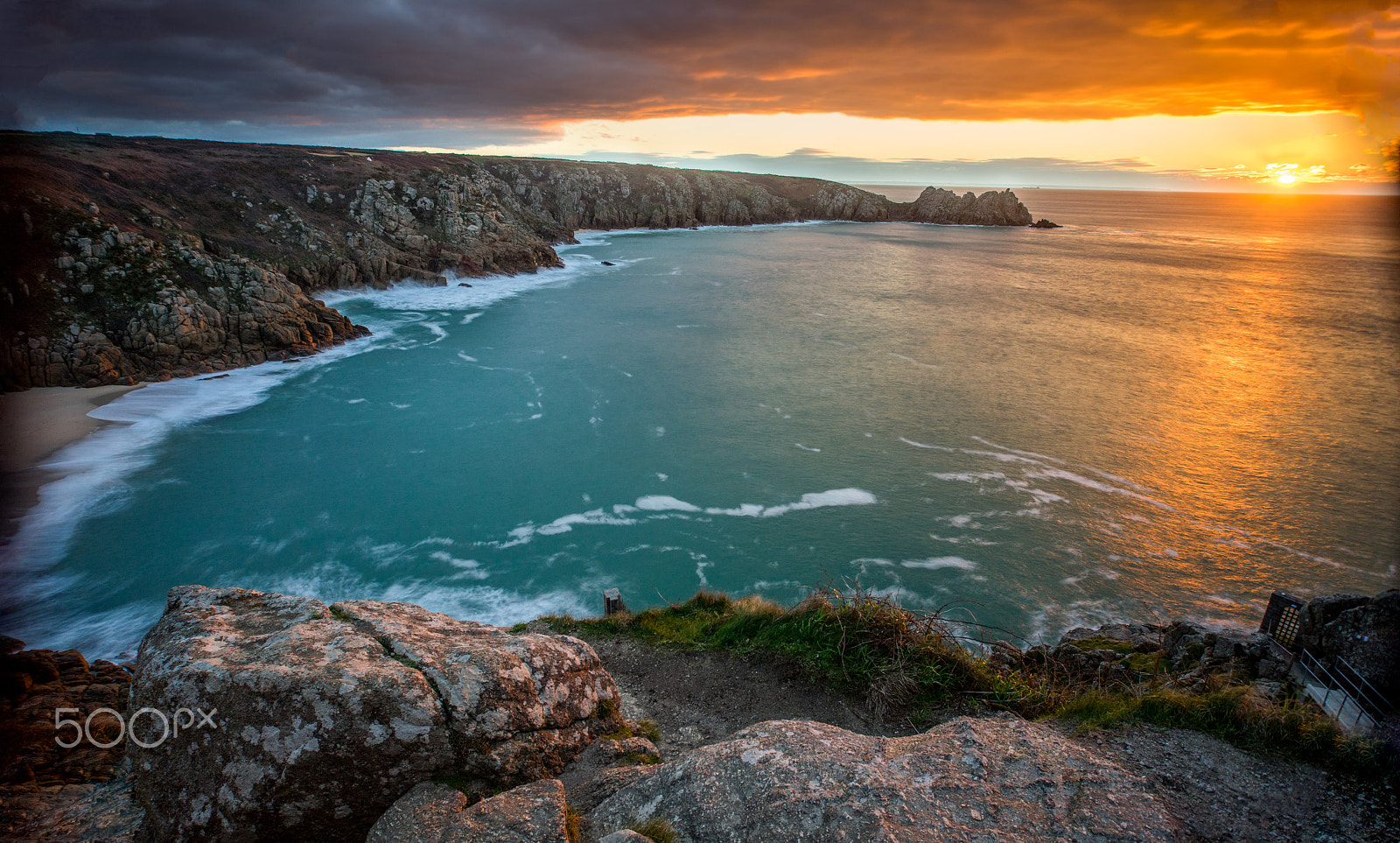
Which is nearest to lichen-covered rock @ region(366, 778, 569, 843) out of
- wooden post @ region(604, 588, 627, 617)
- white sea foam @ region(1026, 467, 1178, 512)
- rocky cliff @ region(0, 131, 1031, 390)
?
wooden post @ region(604, 588, 627, 617)

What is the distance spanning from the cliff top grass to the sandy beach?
58.1ft

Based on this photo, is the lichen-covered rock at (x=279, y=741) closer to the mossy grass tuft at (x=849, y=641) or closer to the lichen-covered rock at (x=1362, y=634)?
the mossy grass tuft at (x=849, y=641)

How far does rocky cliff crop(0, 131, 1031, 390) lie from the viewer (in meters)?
25.3

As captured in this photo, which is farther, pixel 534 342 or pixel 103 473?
pixel 534 342

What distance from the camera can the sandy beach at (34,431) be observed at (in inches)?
667

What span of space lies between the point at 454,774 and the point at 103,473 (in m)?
22.2

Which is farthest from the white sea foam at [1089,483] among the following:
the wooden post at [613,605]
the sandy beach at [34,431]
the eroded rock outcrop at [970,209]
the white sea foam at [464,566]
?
the eroded rock outcrop at [970,209]

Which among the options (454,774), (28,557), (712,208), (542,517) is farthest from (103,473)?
(712,208)

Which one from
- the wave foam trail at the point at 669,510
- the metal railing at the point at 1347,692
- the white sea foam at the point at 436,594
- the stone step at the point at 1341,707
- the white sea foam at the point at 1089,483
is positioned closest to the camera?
Result: the stone step at the point at 1341,707

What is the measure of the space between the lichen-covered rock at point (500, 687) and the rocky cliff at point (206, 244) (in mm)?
10122

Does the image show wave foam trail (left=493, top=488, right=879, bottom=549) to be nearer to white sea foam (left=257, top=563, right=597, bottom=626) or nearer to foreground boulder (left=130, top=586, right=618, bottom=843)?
white sea foam (left=257, top=563, right=597, bottom=626)

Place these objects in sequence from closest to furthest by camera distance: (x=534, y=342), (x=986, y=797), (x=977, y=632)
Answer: (x=986, y=797) < (x=977, y=632) < (x=534, y=342)

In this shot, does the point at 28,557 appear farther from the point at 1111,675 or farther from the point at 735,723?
the point at 1111,675

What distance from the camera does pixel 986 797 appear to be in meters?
4.31
